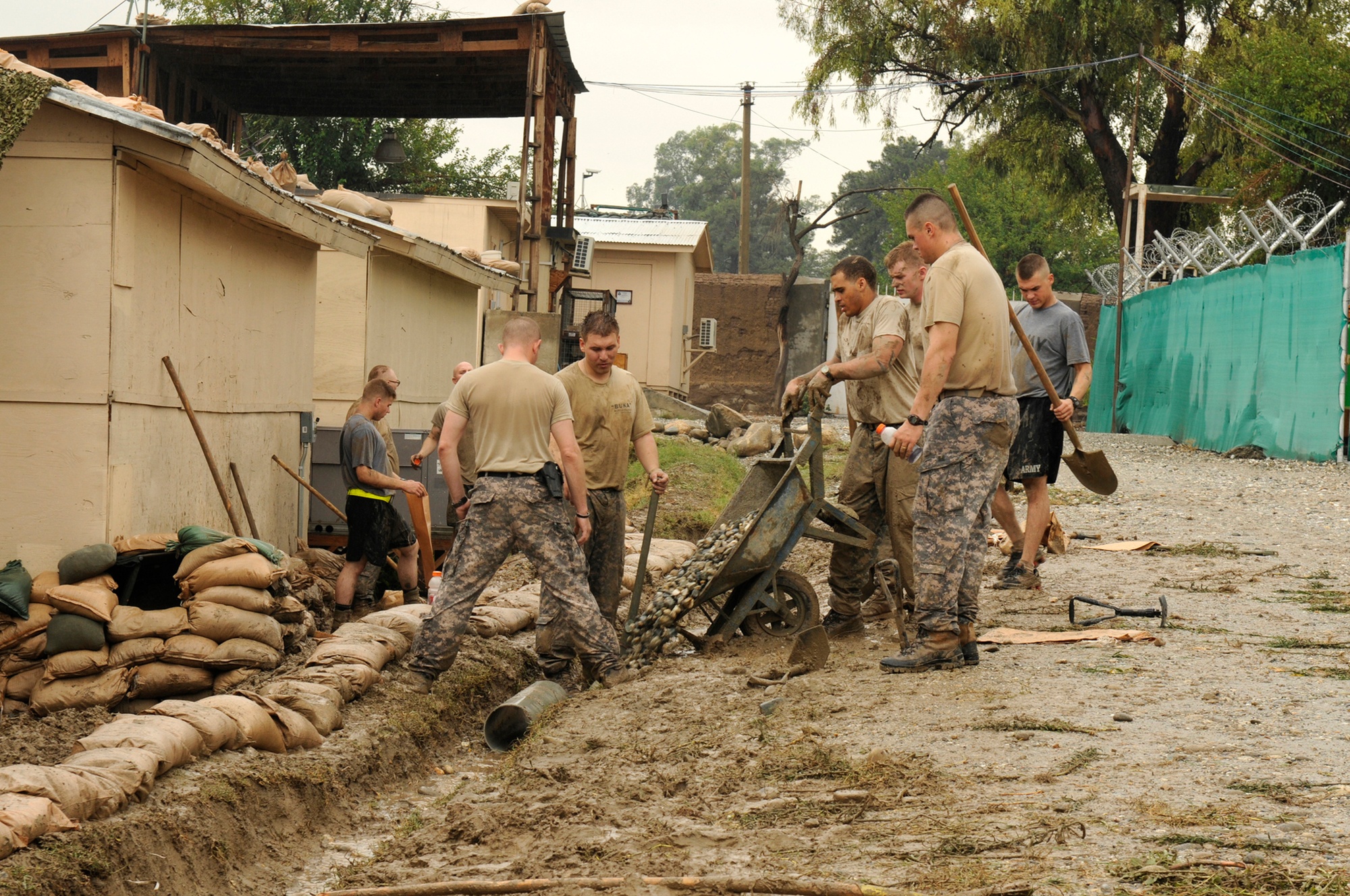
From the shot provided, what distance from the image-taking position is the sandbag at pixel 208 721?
189 inches

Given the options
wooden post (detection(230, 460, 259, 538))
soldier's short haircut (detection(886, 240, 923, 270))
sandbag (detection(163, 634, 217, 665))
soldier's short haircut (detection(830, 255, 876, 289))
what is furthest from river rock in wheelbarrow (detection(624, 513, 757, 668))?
wooden post (detection(230, 460, 259, 538))

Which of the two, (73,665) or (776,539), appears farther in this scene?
(776,539)

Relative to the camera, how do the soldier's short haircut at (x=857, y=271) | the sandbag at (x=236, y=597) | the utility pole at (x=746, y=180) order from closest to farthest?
1. the sandbag at (x=236, y=597)
2. the soldier's short haircut at (x=857, y=271)
3. the utility pole at (x=746, y=180)

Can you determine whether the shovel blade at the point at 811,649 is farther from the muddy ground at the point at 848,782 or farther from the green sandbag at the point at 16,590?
the green sandbag at the point at 16,590

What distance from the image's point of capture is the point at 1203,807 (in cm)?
354

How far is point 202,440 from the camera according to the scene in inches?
284

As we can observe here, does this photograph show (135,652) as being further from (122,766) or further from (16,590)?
(122,766)

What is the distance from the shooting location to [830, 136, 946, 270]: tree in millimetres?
66688

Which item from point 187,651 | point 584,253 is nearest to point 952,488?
point 187,651

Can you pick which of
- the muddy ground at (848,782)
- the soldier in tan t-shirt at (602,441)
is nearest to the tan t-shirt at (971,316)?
the muddy ground at (848,782)

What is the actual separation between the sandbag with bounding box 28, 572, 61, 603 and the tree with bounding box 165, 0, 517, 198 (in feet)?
81.4

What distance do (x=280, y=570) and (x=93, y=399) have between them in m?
1.27

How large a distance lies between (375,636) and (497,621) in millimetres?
1278

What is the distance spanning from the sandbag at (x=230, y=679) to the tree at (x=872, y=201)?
193 feet
